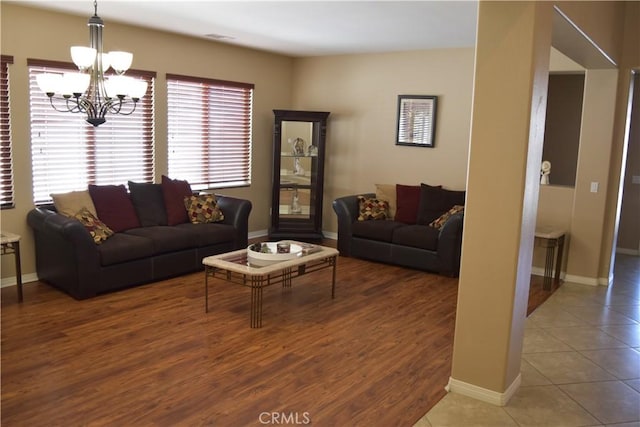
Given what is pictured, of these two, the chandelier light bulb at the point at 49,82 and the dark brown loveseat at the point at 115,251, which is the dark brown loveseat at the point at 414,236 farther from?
the chandelier light bulb at the point at 49,82

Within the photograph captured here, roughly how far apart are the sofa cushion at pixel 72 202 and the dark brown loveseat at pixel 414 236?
2.79 metres

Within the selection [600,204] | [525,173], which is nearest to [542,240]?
[600,204]

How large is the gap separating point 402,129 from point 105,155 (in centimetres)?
359

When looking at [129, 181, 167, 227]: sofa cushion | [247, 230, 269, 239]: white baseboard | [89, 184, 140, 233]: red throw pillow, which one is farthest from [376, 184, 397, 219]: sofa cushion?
[89, 184, 140, 233]: red throw pillow

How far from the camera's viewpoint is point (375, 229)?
6.30 metres

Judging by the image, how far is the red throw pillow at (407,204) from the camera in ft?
21.4

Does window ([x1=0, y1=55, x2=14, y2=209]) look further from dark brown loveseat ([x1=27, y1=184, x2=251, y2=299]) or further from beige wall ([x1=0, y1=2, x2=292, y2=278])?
dark brown loveseat ([x1=27, y1=184, x2=251, y2=299])

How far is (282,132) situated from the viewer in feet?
23.9

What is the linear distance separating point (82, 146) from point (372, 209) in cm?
331

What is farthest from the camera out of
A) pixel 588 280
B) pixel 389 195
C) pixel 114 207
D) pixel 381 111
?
pixel 381 111

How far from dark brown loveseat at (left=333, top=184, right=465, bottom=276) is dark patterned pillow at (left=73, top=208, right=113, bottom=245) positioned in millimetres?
2710

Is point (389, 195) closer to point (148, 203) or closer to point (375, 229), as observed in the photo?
point (375, 229)

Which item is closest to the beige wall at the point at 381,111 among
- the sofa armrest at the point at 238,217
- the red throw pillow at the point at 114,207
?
the sofa armrest at the point at 238,217

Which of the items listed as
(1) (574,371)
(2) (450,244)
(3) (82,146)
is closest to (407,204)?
(2) (450,244)
